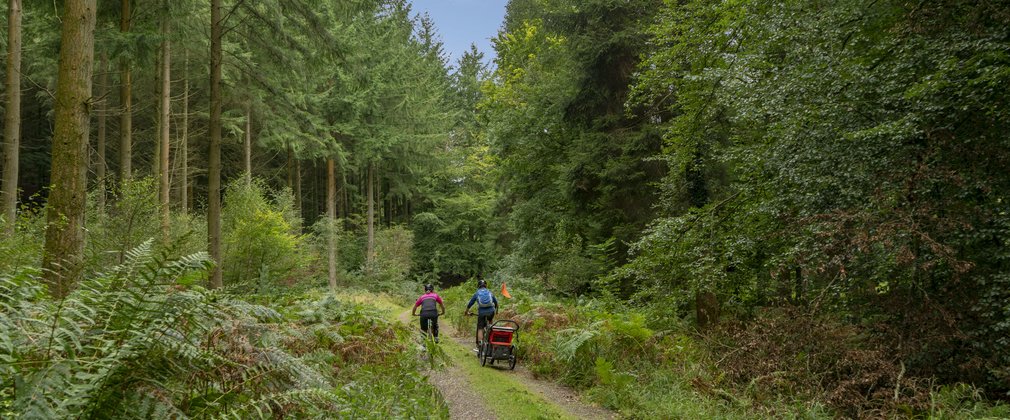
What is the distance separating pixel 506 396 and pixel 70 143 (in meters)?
6.73

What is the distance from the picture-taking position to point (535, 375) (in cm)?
1036

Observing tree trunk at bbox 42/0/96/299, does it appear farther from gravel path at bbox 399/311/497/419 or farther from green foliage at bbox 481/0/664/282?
green foliage at bbox 481/0/664/282

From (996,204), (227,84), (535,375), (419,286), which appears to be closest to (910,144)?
(996,204)

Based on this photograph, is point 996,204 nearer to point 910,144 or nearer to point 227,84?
point 910,144

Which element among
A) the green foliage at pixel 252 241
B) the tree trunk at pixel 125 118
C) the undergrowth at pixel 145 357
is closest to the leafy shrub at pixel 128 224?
the tree trunk at pixel 125 118

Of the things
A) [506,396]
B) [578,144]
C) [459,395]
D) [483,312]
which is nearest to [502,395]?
[506,396]

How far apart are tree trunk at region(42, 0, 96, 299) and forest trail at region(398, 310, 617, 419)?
471cm

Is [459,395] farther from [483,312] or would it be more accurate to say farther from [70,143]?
[70,143]

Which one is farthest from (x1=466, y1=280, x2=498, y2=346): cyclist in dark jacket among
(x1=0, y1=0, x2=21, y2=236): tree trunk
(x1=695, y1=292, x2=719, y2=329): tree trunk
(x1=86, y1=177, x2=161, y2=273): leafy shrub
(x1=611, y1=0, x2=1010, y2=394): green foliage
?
(x1=0, y1=0, x2=21, y2=236): tree trunk

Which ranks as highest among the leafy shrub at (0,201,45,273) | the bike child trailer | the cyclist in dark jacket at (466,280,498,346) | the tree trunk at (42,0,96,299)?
the tree trunk at (42,0,96,299)

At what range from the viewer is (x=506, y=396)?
332 inches

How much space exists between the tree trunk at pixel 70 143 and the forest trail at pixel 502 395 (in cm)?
471

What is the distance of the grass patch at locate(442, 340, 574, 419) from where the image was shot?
7.50 m

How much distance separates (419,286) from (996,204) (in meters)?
29.1
